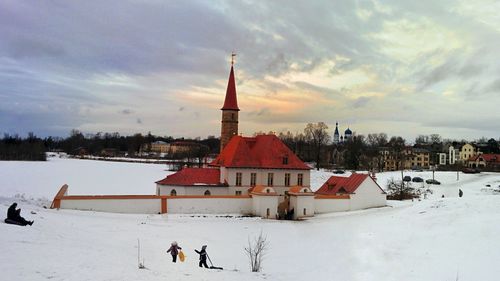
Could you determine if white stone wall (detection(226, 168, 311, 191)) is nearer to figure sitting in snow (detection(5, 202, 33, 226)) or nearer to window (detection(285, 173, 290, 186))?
window (detection(285, 173, 290, 186))

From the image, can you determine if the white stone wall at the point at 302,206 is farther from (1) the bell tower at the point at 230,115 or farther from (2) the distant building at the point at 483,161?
(2) the distant building at the point at 483,161

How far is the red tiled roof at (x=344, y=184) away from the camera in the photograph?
1371 inches

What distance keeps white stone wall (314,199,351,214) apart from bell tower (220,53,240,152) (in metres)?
12.4

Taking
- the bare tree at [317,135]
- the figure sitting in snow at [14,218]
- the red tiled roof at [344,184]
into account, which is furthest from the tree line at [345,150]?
the figure sitting in snow at [14,218]

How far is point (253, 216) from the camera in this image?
31.6 m

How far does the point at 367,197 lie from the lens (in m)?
34.8

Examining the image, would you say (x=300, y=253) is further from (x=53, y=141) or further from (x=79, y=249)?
(x=53, y=141)

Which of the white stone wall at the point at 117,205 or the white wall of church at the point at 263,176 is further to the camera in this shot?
the white wall of church at the point at 263,176

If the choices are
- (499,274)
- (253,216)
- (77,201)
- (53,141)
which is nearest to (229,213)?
(253,216)

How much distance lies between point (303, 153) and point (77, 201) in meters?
75.3

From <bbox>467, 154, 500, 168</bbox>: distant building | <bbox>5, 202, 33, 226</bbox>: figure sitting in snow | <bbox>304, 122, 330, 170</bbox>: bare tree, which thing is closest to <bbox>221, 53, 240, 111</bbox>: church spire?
<bbox>5, 202, 33, 226</bbox>: figure sitting in snow

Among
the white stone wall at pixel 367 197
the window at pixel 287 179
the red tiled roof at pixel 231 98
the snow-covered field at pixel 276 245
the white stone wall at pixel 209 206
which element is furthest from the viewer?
the red tiled roof at pixel 231 98

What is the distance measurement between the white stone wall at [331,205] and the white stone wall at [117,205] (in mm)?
11460

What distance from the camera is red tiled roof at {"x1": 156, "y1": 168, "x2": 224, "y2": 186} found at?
34.1 m
